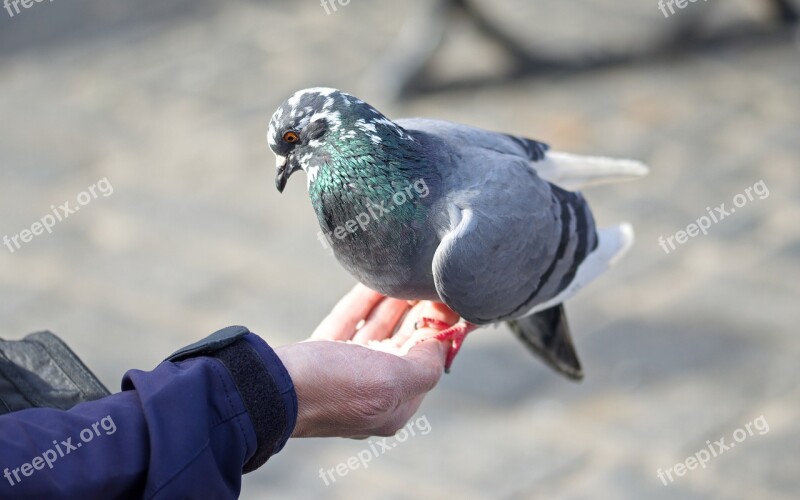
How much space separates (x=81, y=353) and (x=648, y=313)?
298 centimetres

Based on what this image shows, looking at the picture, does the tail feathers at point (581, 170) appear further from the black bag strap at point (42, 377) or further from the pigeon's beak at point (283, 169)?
the black bag strap at point (42, 377)

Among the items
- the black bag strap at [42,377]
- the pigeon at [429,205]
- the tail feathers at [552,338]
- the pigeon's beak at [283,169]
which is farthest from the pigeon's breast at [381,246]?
the tail feathers at [552,338]

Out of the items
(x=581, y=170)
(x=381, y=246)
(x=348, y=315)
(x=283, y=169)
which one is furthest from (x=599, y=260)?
(x=283, y=169)

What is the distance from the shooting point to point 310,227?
596cm

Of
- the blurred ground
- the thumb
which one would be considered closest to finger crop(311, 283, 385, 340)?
the thumb

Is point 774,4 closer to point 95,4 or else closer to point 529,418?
point 529,418

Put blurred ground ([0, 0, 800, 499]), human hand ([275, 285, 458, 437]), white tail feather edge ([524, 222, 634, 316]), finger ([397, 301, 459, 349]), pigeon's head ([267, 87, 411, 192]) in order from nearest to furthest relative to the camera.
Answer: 1. human hand ([275, 285, 458, 437])
2. pigeon's head ([267, 87, 411, 192])
3. finger ([397, 301, 459, 349])
4. white tail feather edge ([524, 222, 634, 316])
5. blurred ground ([0, 0, 800, 499])

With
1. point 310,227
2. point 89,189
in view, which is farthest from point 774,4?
point 89,189

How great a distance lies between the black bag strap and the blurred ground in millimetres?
2158

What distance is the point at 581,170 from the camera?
356 centimetres

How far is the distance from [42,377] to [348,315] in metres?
1.27

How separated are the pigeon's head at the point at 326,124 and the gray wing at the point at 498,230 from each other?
28cm

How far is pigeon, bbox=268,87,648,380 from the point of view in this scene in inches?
108

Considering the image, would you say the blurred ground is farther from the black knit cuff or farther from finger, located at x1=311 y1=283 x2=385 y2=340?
the black knit cuff
